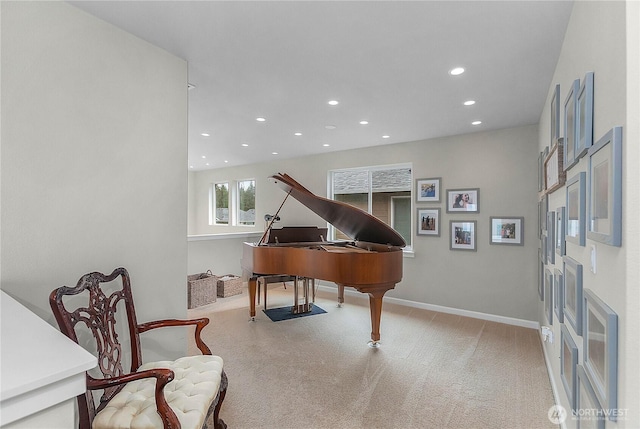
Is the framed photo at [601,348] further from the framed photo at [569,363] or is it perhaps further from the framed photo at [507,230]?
the framed photo at [507,230]

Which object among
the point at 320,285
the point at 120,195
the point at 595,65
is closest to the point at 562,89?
the point at 595,65

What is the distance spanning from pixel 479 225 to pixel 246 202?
17.0 ft

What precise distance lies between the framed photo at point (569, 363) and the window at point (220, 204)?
739cm

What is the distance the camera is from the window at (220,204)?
8.24m

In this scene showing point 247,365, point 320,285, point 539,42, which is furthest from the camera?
point 320,285

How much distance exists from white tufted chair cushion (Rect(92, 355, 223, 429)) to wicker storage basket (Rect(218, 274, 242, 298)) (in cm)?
362

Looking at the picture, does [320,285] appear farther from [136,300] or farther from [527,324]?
[136,300]

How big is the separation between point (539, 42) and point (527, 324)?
3.34 m

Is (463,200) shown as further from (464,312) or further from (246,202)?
(246,202)

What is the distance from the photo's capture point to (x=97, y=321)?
1.69m

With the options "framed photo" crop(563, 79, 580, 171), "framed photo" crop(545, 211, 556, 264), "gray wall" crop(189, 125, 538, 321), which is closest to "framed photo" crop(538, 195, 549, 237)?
"framed photo" crop(545, 211, 556, 264)

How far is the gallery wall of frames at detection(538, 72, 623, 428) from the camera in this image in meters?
1.04

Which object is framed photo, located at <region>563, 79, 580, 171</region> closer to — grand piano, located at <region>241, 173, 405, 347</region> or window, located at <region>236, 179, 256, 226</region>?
grand piano, located at <region>241, 173, 405, 347</region>

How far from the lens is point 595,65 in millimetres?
1331
